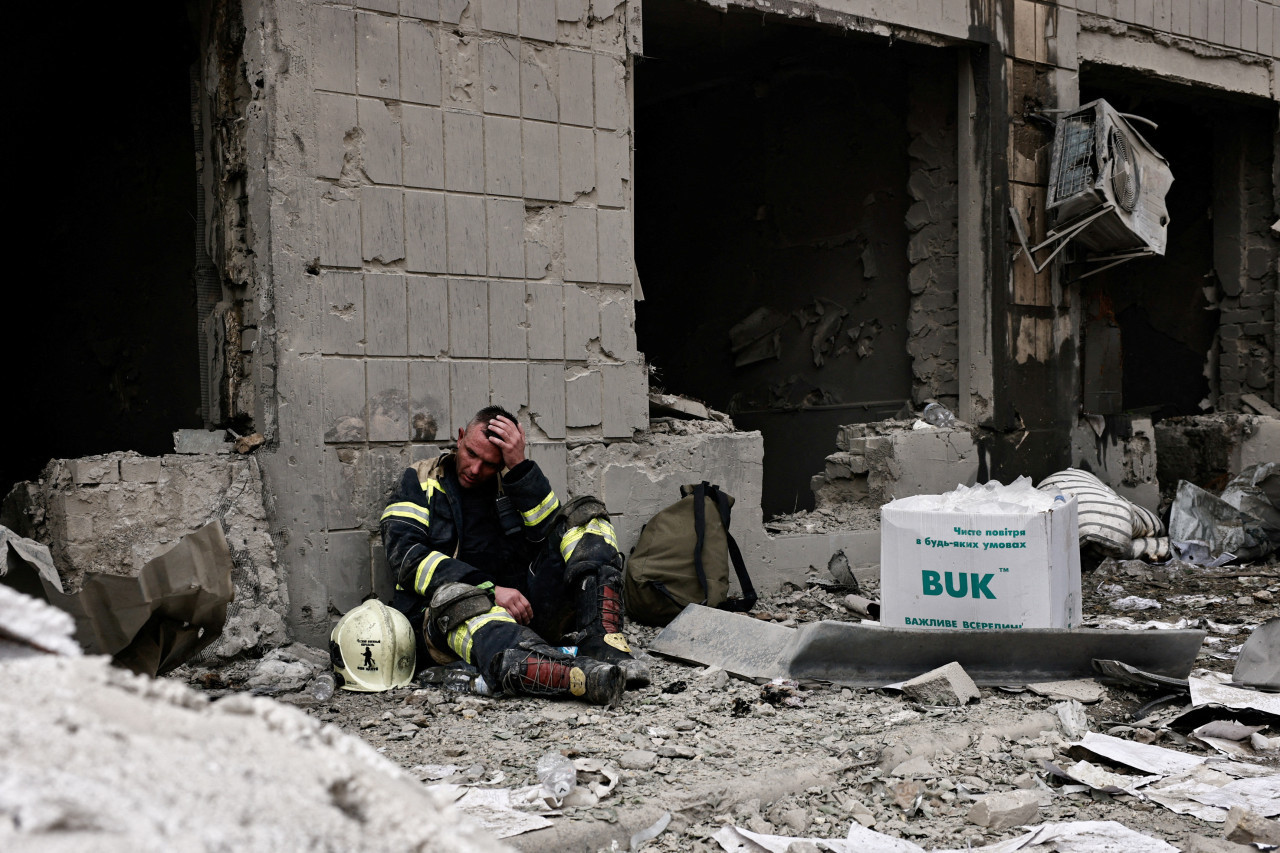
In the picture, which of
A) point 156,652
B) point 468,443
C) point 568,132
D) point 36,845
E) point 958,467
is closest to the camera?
point 36,845

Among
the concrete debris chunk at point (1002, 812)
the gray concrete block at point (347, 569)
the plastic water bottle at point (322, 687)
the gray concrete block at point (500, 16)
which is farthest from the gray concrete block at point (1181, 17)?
the plastic water bottle at point (322, 687)

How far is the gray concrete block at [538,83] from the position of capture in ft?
15.4

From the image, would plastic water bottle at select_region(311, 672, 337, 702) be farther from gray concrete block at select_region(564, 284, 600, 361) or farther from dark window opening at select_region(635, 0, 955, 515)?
dark window opening at select_region(635, 0, 955, 515)

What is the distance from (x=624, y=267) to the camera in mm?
4973

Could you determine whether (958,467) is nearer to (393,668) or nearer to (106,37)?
(393,668)

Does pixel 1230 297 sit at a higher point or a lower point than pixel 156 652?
higher

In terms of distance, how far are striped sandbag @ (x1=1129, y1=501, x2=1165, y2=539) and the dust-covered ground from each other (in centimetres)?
212

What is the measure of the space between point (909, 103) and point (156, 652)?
209 inches

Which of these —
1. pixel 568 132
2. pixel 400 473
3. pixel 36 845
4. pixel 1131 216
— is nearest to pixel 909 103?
pixel 1131 216

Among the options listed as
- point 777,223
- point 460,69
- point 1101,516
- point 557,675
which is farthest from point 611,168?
point 1101,516

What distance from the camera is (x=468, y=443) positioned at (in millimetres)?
4168

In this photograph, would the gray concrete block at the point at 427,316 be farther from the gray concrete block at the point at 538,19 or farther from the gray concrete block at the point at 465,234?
the gray concrete block at the point at 538,19

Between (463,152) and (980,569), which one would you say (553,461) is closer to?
(463,152)

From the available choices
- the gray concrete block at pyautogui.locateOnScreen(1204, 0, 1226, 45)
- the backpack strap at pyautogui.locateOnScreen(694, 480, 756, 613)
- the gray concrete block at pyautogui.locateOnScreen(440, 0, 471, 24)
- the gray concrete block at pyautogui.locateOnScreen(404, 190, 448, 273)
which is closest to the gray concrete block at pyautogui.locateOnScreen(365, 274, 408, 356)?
the gray concrete block at pyautogui.locateOnScreen(404, 190, 448, 273)
